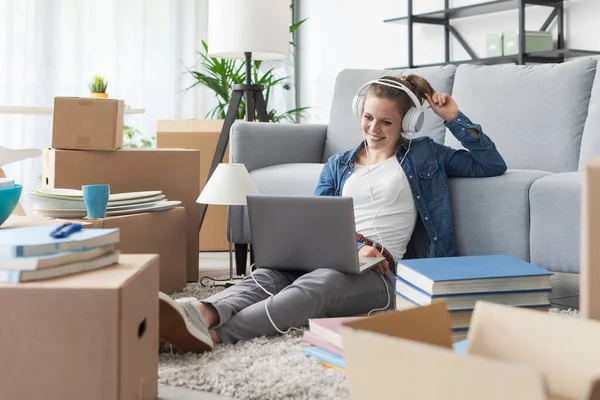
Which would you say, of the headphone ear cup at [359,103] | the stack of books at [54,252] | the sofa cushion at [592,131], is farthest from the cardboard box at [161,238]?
the sofa cushion at [592,131]

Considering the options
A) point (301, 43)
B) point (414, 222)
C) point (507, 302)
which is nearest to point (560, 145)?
point (414, 222)

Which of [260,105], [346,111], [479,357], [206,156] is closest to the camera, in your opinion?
[479,357]

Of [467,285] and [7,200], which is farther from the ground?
[7,200]

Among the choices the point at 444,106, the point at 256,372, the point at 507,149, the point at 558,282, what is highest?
the point at 444,106

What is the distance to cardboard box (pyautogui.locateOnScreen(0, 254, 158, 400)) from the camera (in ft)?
3.94

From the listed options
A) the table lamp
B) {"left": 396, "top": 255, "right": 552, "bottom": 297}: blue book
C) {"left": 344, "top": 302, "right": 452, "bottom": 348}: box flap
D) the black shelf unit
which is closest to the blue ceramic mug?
the table lamp

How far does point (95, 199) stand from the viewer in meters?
2.31

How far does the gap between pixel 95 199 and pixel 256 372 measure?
3.09 ft

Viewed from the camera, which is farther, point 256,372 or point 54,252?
point 256,372

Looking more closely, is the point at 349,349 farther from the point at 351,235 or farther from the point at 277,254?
the point at 277,254

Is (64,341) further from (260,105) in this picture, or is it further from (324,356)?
(260,105)

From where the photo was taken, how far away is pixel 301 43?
5695mm

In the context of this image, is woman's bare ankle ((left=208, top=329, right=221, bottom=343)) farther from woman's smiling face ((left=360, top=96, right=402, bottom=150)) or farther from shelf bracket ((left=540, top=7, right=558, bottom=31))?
shelf bracket ((left=540, top=7, right=558, bottom=31))

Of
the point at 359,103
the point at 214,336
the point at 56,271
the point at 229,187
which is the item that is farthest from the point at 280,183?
the point at 56,271
